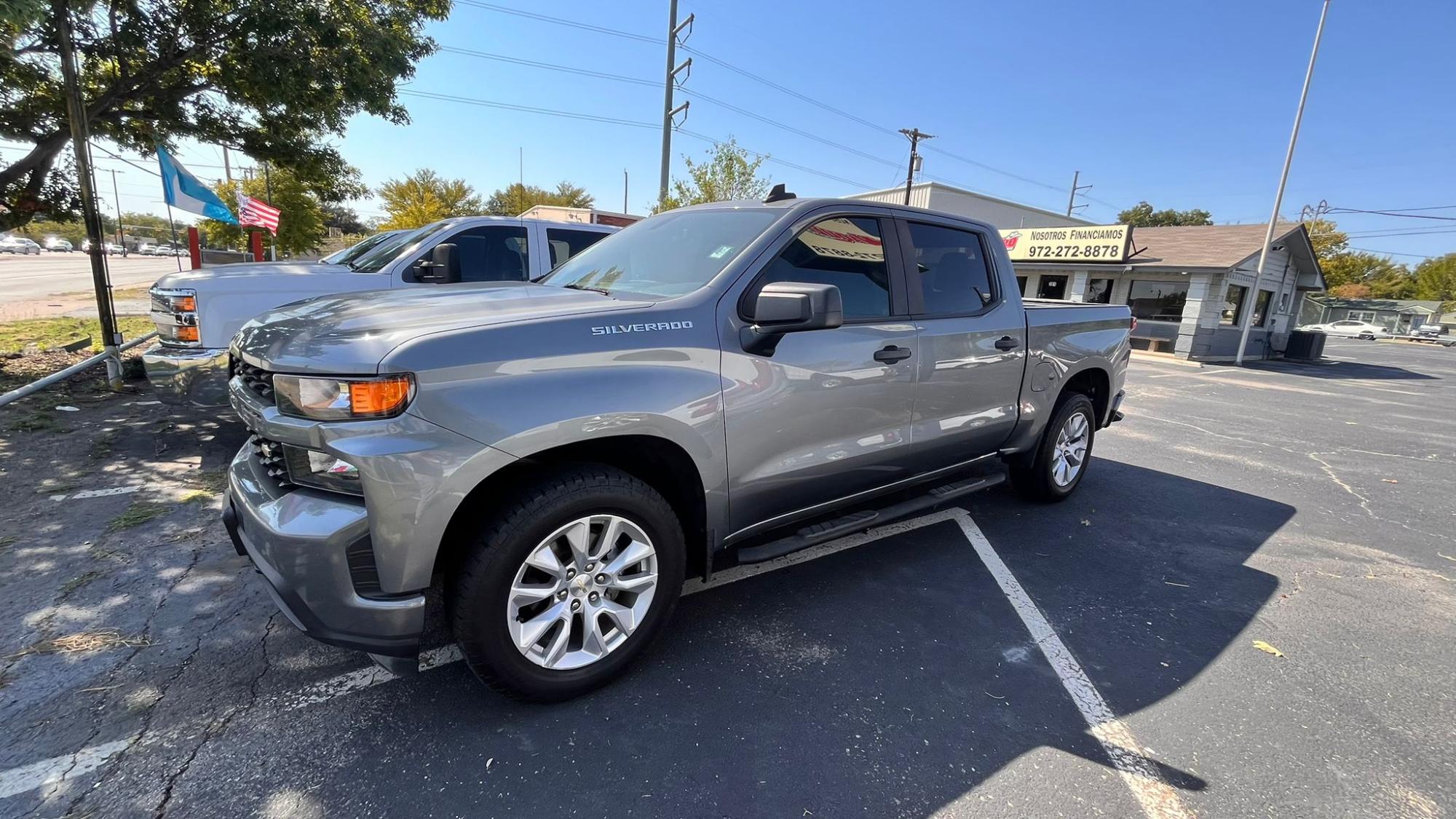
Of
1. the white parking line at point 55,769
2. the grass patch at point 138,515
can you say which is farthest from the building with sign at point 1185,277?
the white parking line at point 55,769

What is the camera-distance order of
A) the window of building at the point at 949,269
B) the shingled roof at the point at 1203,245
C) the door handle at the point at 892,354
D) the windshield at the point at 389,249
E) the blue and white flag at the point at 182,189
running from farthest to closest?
the shingled roof at the point at 1203,245
the blue and white flag at the point at 182,189
the windshield at the point at 389,249
the window of building at the point at 949,269
the door handle at the point at 892,354

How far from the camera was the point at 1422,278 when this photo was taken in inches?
2854

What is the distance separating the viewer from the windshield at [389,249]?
572 cm

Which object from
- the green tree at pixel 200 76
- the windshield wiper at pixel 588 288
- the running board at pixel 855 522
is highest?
the green tree at pixel 200 76

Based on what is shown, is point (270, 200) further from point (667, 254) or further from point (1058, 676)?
point (1058, 676)

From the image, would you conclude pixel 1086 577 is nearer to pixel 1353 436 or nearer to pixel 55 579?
pixel 55 579

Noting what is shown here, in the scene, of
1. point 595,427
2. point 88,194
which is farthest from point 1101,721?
point 88,194

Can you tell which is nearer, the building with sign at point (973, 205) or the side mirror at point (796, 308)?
the side mirror at point (796, 308)

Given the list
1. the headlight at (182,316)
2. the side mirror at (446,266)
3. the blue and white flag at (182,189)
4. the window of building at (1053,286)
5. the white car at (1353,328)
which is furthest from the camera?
the white car at (1353,328)

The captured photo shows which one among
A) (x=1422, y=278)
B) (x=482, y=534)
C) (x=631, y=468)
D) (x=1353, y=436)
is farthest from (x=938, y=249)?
(x=1422, y=278)

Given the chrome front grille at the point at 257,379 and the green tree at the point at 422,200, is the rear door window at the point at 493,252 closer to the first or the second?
the chrome front grille at the point at 257,379

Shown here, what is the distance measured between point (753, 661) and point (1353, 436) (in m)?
9.74

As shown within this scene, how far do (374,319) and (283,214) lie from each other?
27698 mm

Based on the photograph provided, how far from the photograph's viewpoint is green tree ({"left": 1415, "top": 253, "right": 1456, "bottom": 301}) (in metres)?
69.8
